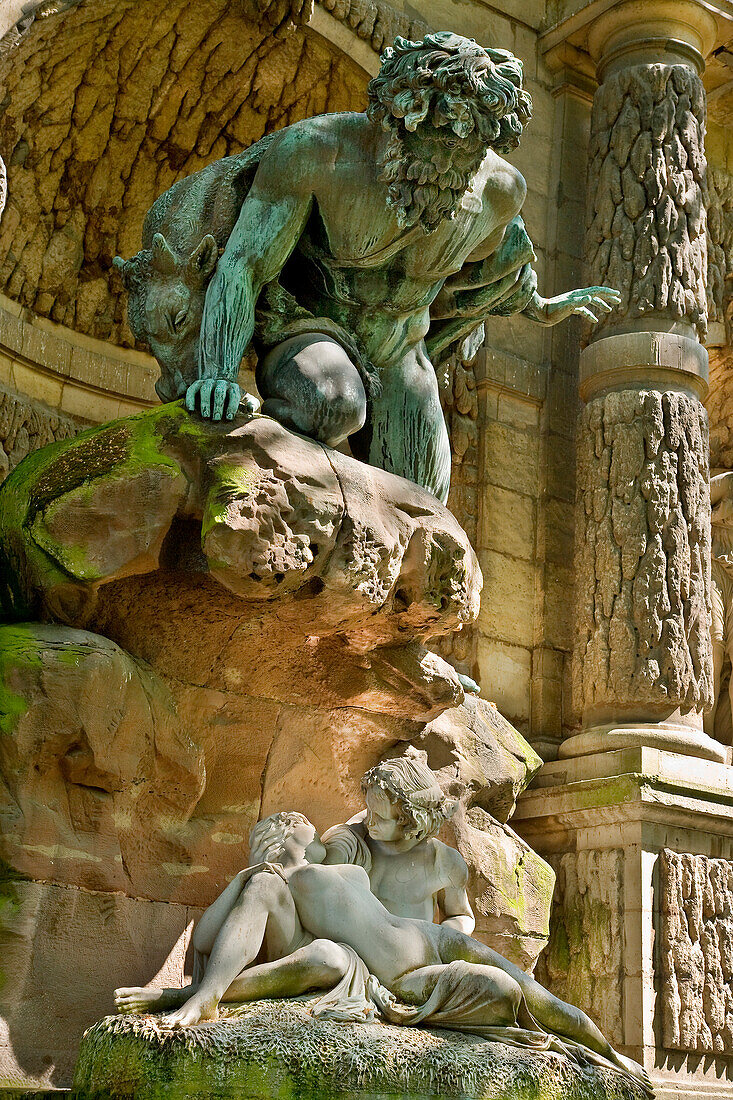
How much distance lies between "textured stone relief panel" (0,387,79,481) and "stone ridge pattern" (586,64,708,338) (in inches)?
126

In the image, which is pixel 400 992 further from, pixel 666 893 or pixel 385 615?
pixel 666 893

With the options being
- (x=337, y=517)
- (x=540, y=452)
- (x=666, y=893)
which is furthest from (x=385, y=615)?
(x=540, y=452)

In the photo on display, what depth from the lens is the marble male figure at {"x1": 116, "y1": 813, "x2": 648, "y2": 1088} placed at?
4082 mm

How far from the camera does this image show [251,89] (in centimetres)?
801

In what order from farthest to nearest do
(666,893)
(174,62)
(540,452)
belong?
1. (540,452)
2. (174,62)
3. (666,893)

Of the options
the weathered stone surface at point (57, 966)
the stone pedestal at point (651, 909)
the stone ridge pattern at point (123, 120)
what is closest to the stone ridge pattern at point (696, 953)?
the stone pedestal at point (651, 909)

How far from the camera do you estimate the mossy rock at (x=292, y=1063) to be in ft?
12.1

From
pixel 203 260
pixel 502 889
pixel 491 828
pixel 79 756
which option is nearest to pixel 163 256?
pixel 203 260

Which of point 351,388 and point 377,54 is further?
point 377,54

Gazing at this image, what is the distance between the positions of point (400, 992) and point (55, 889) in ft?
3.68

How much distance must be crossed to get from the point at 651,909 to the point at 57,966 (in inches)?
130

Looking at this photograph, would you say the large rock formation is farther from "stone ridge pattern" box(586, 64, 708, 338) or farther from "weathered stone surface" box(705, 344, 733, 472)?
"weathered stone surface" box(705, 344, 733, 472)

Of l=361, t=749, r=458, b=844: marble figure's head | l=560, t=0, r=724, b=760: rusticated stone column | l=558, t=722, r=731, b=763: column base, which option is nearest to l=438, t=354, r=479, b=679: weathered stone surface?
l=560, t=0, r=724, b=760: rusticated stone column

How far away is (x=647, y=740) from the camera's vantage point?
7.12 meters
